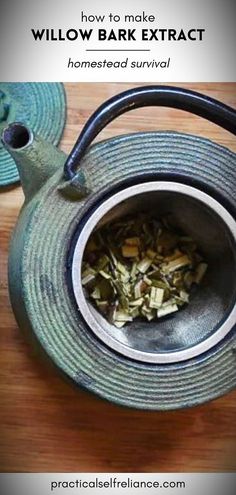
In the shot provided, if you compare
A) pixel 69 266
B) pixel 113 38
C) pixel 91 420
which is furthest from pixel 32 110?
pixel 91 420

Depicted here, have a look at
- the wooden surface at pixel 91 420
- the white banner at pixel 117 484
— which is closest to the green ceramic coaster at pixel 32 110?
the wooden surface at pixel 91 420

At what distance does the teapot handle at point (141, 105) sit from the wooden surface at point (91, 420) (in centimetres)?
14

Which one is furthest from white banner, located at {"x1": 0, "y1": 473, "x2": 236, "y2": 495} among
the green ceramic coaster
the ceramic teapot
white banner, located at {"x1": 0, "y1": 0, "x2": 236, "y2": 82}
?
white banner, located at {"x1": 0, "y1": 0, "x2": 236, "y2": 82}

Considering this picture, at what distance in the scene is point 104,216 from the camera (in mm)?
759

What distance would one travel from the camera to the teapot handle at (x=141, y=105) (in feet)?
2.31

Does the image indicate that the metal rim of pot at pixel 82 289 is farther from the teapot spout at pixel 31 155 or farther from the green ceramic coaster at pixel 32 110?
the green ceramic coaster at pixel 32 110

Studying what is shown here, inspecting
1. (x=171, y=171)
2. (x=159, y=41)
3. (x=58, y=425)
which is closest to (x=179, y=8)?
(x=159, y=41)

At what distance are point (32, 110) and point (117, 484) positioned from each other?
433 millimetres

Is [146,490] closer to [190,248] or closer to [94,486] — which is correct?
[94,486]

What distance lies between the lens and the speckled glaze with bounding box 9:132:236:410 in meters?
0.72

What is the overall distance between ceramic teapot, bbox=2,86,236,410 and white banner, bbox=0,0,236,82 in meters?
0.14

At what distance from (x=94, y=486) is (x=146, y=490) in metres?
0.06

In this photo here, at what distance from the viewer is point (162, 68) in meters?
0.85

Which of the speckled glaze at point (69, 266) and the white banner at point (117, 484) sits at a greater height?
the speckled glaze at point (69, 266)
